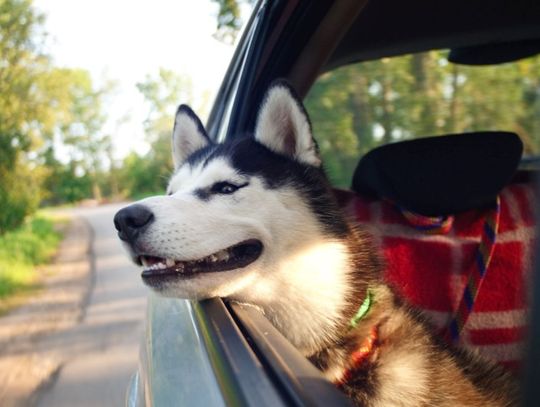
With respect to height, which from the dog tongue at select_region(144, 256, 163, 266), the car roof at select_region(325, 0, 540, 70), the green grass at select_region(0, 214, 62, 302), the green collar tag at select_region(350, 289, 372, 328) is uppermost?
the car roof at select_region(325, 0, 540, 70)

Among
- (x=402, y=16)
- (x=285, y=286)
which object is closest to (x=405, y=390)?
(x=285, y=286)

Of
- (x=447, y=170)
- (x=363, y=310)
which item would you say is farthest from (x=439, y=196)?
(x=363, y=310)

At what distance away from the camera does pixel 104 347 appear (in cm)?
526

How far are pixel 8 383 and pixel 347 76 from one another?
12.4 feet

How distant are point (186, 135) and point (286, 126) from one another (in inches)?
24.2

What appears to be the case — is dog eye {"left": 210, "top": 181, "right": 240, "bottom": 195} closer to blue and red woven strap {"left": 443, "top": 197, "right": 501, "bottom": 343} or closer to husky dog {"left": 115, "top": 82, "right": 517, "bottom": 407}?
husky dog {"left": 115, "top": 82, "right": 517, "bottom": 407}

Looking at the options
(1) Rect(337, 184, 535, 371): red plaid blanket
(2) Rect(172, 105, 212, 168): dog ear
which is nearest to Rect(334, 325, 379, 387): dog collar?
(1) Rect(337, 184, 535, 371): red plaid blanket

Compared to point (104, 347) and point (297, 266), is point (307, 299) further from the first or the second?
point (104, 347)

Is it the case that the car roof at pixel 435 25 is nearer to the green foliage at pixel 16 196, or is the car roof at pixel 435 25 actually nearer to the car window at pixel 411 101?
the car window at pixel 411 101

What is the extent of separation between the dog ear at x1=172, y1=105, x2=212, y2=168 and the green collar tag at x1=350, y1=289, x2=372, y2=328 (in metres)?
0.98

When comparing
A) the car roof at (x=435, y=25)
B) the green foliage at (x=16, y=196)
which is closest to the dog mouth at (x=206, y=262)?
the car roof at (x=435, y=25)

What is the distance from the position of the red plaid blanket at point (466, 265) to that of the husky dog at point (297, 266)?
30 centimetres

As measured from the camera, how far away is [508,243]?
1995mm

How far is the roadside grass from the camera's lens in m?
8.05
